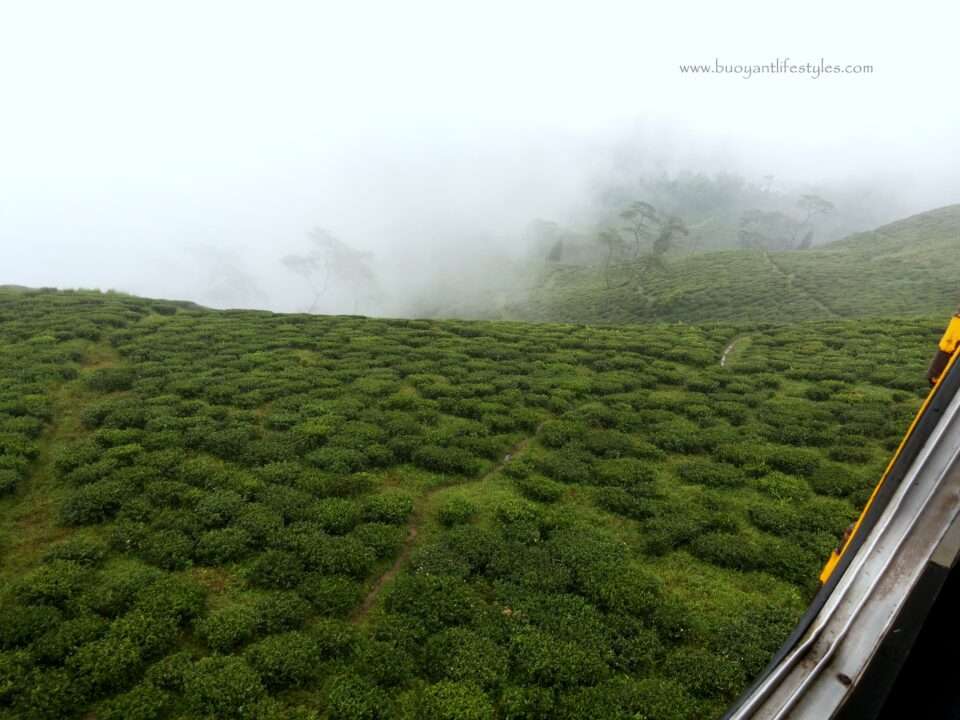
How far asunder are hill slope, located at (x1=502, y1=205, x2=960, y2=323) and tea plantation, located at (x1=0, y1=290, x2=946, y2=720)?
3911 cm

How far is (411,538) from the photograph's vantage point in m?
12.2

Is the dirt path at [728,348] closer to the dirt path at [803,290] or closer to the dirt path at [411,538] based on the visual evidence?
the dirt path at [411,538]

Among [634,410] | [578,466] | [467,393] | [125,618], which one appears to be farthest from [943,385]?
[467,393]

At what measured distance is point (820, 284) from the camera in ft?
222

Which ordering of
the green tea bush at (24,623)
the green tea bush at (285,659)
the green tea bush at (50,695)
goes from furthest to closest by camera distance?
1. the green tea bush at (24,623)
2. the green tea bush at (285,659)
3. the green tea bush at (50,695)

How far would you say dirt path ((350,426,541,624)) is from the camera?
10.1m

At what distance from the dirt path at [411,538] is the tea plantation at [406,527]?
6cm

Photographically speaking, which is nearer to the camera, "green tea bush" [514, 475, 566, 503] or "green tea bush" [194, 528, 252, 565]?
"green tea bush" [194, 528, 252, 565]

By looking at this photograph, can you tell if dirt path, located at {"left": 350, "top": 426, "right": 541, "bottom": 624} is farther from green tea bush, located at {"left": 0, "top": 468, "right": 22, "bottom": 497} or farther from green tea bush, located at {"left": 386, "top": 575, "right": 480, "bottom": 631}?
green tea bush, located at {"left": 0, "top": 468, "right": 22, "bottom": 497}

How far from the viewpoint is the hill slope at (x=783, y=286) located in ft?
186

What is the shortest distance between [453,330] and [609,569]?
879 inches

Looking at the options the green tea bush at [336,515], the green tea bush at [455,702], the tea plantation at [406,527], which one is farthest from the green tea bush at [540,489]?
the green tea bush at [455,702]

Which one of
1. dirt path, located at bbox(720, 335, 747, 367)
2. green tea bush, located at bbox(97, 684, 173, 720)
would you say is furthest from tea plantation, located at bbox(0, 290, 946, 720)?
dirt path, located at bbox(720, 335, 747, 367)

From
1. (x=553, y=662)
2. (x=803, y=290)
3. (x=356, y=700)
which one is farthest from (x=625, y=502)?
(x=803, y=290)
